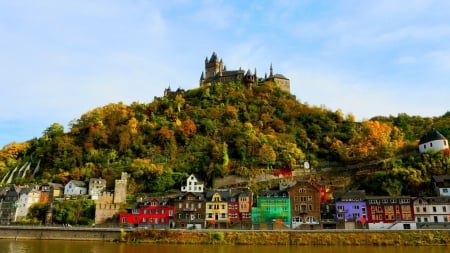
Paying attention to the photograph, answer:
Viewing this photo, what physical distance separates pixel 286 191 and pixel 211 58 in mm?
67416

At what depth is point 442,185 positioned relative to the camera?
51094mm

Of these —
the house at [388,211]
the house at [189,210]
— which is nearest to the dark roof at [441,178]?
the house at [388,211]

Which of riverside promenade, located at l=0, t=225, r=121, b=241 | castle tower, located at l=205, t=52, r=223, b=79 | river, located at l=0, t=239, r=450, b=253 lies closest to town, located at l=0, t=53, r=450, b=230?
riverside promenade, located at l=0, t=225, r=121, b=241

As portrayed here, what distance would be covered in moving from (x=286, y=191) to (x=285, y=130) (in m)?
24.1

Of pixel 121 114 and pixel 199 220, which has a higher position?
pixel 121 114

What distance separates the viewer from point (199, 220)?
2031 inches

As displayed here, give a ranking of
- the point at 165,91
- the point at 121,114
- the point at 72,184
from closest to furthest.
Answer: the point at 72,184
the point at 121,114
the point at 165,91

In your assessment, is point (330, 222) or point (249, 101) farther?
point (249, 101)

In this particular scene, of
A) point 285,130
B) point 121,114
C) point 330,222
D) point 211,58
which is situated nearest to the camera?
point 330,222

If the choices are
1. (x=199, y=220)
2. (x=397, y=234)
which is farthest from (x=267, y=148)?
(x=397, y=234)

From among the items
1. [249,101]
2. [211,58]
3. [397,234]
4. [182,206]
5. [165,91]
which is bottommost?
[397,234]

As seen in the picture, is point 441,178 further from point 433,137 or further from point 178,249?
point 178,249

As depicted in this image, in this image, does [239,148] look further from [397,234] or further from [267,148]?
[397,234]

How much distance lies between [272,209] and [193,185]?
14.2 meters
